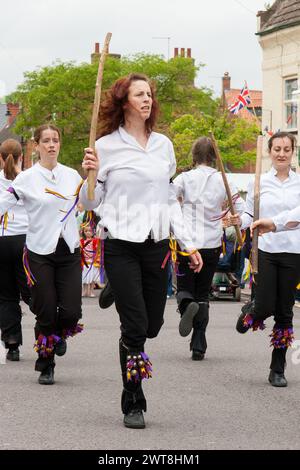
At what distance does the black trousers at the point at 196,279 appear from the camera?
958 cm

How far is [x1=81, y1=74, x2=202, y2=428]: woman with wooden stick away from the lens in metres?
6.37

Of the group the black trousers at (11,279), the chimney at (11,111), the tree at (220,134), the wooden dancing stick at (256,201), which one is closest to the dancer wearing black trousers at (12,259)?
the black trousers at (11,279)

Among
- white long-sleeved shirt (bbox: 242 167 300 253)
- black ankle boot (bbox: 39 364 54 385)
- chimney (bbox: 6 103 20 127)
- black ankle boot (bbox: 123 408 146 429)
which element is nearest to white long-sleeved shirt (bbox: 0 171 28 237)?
black ankle boot (bbox: 39 364 54 385)

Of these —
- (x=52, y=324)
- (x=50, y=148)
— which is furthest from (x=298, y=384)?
(x=50, y=148)

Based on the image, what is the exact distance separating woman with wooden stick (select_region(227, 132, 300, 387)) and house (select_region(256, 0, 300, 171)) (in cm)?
2314

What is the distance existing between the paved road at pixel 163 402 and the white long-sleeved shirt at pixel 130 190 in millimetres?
1146

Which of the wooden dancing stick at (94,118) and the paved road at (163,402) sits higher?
the wooden dancing stick at (94,118)

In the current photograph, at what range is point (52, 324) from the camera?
8078 mm

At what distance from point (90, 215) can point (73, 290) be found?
3.95 feet

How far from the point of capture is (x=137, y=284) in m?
6.38

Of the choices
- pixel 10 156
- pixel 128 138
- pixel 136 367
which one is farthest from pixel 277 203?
pixel 10 156

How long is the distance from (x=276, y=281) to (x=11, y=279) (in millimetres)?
2705

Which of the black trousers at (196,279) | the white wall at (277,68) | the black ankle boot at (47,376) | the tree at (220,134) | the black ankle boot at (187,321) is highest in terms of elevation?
the white wall at (277,68)

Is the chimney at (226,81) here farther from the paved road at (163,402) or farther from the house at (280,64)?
the paved road at (163,402)
